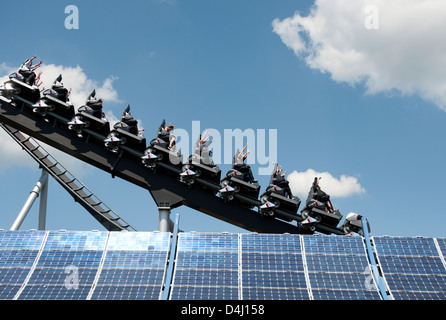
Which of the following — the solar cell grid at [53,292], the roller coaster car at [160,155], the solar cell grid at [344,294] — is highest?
the roller coaster car at [160,155]

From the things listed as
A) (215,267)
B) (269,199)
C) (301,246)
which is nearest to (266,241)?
(301,246)

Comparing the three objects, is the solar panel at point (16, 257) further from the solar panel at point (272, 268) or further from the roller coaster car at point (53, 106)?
the roller coaster car at point (53, 106)

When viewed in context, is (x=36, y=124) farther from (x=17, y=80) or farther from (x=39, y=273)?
(x=39, y=273)

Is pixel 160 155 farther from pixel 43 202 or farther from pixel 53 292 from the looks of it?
pixel 53 292

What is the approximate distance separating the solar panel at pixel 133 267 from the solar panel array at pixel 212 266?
0.14 ft

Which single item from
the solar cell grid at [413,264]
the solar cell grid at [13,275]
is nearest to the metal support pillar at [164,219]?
the solar cell grid at [13,275]

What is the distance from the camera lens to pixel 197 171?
27750mm

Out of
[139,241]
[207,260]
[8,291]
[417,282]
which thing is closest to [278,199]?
[207,260]

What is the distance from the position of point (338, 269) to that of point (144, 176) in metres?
14.3

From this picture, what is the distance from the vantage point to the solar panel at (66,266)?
1764 centimetres

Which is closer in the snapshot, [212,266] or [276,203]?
[212,266]

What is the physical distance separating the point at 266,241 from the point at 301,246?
67.2 inches

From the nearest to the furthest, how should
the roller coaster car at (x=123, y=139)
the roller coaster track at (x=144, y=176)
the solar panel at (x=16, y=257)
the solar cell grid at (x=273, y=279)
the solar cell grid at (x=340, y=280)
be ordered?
the solar panel at (x=16, y=257), the solar cell grid at (x=273, y=279), the solar cell grid at (x=340, y=280), the roller coaster track at (x=144, y=176), the roller coaster car at (x=123, y=139)
